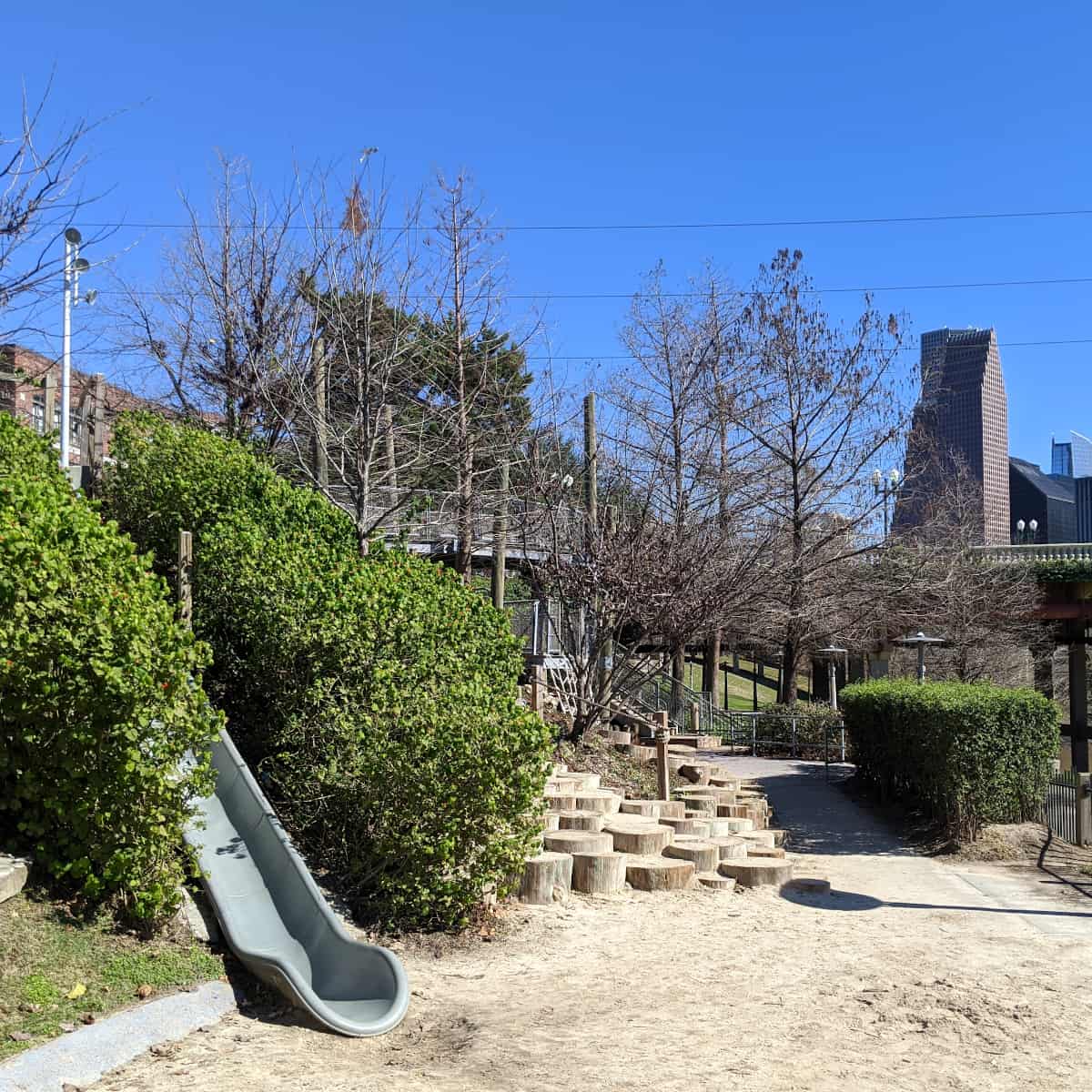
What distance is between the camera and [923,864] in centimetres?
1245

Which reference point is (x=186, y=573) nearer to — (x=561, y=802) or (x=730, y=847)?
(x=561, y=802)

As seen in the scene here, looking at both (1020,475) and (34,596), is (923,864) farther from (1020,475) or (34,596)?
(1020,475)

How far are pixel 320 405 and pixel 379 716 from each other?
817 cm

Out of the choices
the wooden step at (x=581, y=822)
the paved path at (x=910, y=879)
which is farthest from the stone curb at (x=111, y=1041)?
the paved path at (x=910, y=879)

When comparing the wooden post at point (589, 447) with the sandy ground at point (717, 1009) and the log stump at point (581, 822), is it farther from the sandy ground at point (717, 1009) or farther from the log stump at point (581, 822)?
the sandy ground at point (717, 1009)

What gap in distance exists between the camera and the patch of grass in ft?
16.6

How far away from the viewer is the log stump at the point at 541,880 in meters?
8.62

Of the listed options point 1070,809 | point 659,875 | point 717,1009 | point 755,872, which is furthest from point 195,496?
point 1070,809

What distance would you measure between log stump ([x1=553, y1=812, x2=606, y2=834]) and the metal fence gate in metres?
6.29

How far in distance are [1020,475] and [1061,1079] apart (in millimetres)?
138115

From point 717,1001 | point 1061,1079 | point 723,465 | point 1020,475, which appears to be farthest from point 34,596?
point 1020,475

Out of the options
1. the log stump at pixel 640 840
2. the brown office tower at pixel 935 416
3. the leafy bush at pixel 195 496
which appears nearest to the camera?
the log stump at pixel 640 840

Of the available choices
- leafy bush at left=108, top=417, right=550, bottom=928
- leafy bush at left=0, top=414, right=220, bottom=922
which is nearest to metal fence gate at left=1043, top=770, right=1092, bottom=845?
leafy bush at left=108, top=417, right=550, bottom=928

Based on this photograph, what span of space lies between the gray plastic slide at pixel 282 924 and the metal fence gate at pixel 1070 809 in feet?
32.9
